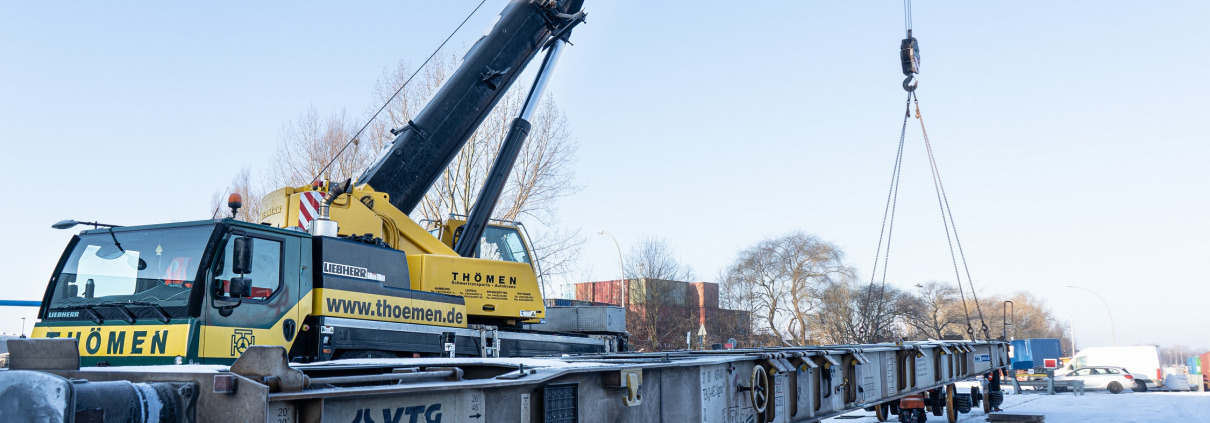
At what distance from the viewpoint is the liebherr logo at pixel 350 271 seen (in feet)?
25.3

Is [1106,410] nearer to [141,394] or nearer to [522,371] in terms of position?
[522,371]

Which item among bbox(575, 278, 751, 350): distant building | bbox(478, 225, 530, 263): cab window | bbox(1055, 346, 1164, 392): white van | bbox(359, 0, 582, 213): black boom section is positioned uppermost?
bbox(359, 0, 582, 213): black boom section

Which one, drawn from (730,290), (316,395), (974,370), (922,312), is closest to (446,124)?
(316,395)

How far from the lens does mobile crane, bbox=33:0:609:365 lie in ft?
22.0

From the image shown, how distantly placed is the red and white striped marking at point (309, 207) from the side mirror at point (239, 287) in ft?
6.57

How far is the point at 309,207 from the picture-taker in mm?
8797

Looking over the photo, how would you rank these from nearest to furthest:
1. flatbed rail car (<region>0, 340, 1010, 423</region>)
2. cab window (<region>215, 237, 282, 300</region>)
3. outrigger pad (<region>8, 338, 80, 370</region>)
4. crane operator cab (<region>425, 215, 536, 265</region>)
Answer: flatbed rail car (<region>0, 340, 1010, 423</region>) → outrigger pad (<region>8, 338, 80, 370</region>) → cab window (<region>215, 237, 282, 300</region>) → crane operator cab (<region>425, 215, 536, 265</region>)

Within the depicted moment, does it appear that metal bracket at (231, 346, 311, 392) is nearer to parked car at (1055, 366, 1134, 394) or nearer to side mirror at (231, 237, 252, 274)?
side mirror at (231, 237, 252, 274)

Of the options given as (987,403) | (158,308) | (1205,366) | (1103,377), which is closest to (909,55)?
(987,403)

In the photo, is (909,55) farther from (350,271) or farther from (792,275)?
(792,275)

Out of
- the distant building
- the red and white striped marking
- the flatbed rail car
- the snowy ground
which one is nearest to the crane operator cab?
the red and white striped marking

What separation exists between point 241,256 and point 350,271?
1.43 m

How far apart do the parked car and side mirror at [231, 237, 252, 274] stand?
1053 inches

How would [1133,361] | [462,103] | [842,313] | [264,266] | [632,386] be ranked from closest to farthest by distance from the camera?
[632,386] < [264,266] < [462,103] < [1133,361] < [842,313]
